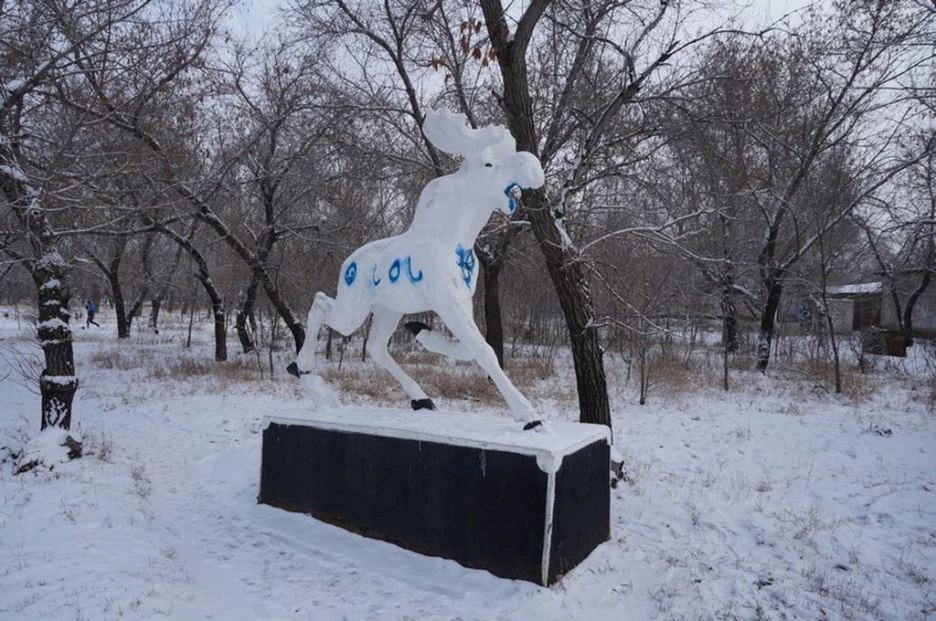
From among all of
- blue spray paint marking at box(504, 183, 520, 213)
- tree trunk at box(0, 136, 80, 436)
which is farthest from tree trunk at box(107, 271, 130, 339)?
blue spray paint marking at box(504, 183, 520, 213)

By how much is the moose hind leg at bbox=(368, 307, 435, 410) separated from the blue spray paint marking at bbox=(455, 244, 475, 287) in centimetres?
86

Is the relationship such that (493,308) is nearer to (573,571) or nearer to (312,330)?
(312,330)

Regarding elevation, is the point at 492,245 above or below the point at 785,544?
above

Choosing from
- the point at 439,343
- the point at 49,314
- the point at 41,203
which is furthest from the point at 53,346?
the point at 439,343

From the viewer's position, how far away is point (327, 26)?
923 centimetres

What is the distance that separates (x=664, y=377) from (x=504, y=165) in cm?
819

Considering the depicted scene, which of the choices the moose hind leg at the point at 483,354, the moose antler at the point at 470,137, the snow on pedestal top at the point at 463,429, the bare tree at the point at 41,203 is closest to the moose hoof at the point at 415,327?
the snow on pedestal top at the point at 463,429

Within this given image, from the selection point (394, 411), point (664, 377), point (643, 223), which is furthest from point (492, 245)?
point (394, 411)

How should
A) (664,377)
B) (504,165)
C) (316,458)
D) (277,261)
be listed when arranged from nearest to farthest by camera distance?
1. (504,165)
2. (316,458)
3. (664,377)
4. (277,261)

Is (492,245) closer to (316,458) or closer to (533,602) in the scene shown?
(316,458)

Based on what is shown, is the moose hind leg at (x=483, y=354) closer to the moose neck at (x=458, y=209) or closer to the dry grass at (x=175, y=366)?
the moose neck at (x=458, y=209)

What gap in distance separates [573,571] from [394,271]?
90.3 inches

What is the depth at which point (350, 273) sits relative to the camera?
455 cm

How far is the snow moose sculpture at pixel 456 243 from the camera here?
3803 mm
